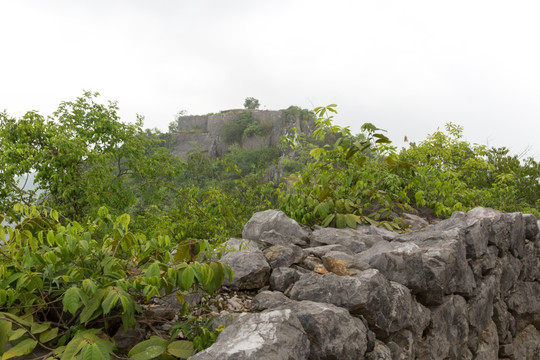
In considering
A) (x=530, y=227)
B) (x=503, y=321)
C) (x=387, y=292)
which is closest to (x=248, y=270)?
(x=387, y=292)

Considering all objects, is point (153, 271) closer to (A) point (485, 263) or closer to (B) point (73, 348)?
(B) point (73, 348)

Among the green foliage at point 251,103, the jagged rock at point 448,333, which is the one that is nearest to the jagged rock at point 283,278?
the jagged rock at point 448,333

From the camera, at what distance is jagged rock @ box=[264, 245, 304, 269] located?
3502 mm

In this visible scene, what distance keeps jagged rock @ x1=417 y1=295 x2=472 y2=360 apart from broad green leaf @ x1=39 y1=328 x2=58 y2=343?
2820 millimetres

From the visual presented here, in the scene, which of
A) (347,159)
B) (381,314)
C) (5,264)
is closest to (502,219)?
(347,159)

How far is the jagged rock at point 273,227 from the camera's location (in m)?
4.35

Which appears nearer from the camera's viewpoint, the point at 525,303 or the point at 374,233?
the point at 374,233

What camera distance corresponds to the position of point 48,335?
2.31 m

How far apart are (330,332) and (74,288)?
1476mm

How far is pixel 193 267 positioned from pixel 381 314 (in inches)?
58.0

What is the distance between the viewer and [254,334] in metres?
2.27

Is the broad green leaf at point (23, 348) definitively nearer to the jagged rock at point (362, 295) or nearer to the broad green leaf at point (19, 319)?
the broad green leaf at point (19, 319)

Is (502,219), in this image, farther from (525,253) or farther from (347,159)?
(347,159)

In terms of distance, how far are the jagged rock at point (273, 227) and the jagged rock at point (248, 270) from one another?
93 cm
